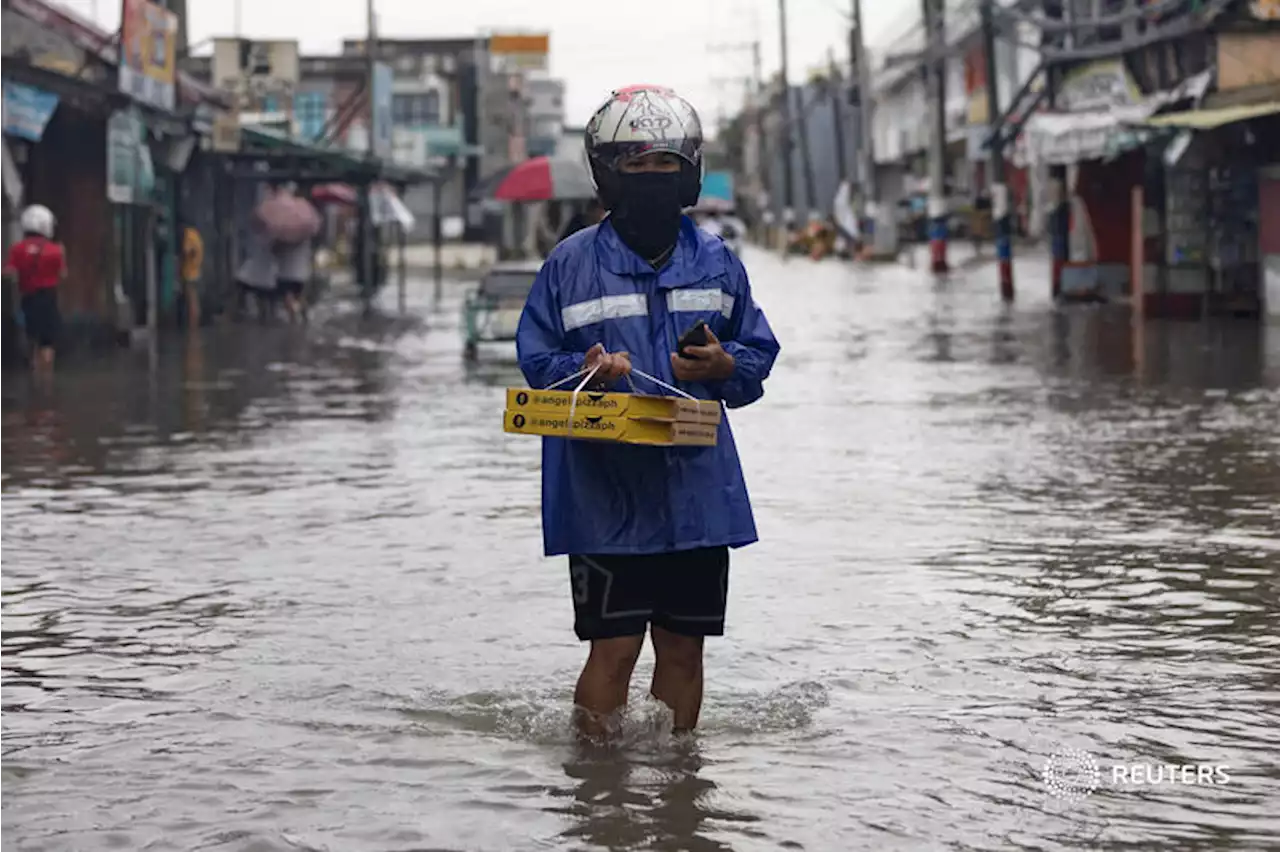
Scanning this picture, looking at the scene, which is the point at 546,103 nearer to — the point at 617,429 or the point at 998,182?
the point at 998,182

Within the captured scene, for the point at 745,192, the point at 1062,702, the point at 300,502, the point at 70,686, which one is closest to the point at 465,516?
the point at 300,502

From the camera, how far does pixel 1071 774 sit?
582cm

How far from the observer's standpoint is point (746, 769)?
5.97m

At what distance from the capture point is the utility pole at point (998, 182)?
127ft

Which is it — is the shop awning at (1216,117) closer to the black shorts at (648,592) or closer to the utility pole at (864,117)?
the black shorts at (648,592)

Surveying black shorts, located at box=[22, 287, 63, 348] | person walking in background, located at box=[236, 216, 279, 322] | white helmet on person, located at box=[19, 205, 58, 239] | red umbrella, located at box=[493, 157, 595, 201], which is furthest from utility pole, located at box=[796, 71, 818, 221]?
black shorts, located at box=[22, 287, 63, 348]

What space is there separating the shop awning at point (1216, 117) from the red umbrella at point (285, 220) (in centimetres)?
1414

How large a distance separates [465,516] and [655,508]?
5.46m

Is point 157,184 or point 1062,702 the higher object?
point 157,184

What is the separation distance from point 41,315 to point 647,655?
15.7m

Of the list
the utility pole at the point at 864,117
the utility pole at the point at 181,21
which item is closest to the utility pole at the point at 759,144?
the utility pole at the point at 864,117

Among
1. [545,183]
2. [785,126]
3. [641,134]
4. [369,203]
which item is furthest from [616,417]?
[785,126]

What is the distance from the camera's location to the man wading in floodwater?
230 inches

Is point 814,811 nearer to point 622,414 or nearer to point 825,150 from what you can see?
point 622,414
